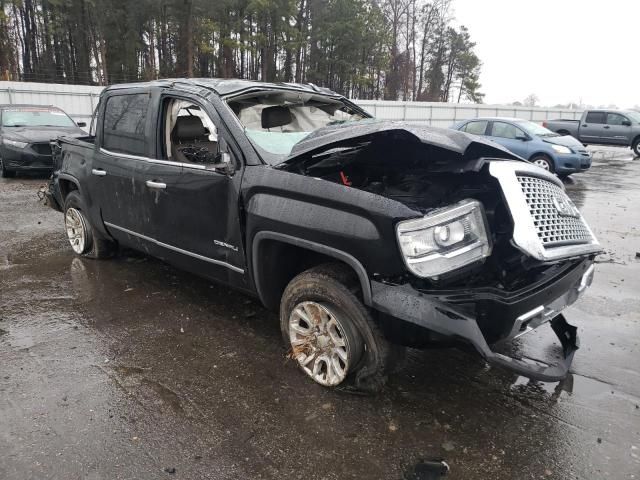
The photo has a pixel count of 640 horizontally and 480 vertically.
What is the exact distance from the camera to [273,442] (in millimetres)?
2609

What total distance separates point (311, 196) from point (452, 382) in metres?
1.56

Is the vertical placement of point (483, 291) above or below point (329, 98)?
below

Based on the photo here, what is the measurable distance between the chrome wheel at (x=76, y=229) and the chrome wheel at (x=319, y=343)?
139 inches

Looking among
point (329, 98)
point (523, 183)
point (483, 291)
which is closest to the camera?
point (483, 291)

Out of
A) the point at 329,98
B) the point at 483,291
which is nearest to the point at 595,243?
the point at 483,291

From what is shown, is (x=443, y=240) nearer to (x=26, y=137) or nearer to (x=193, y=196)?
(x=193, y=196)

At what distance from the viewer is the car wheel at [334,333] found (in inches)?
109

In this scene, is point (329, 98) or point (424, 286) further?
point (329, 98)

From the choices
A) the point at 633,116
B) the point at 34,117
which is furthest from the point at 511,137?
the point at 34,117

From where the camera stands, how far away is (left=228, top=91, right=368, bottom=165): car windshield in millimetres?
3543

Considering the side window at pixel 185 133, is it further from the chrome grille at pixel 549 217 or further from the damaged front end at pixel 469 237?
the chrome grille at pixel 549 217

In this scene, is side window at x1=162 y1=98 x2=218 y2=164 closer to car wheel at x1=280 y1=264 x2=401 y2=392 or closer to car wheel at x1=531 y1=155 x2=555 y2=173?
car wheel at x1=280 y1=264 x2=401 y2=392

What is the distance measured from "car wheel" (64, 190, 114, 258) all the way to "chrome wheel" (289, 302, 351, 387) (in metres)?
3.32

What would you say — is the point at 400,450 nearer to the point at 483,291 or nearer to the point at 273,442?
the point at 273,442
